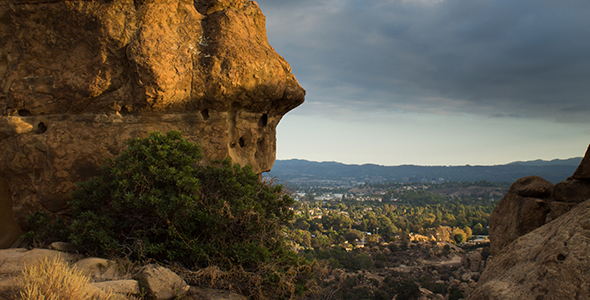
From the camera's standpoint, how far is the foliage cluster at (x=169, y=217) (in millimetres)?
7516

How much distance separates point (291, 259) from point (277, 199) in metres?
1.66

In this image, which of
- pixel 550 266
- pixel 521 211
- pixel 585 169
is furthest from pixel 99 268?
pixel 585 169

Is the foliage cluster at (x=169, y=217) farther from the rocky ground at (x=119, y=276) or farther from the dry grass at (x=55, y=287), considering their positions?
the dry grass at (x=55, y=287)

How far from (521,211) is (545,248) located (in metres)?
3.15

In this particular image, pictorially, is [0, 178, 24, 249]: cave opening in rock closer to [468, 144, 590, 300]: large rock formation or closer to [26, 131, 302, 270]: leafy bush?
[26, 131, 302, 270]: leafy bush

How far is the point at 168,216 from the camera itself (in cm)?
779

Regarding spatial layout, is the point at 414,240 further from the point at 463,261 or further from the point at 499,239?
the point at 499,239

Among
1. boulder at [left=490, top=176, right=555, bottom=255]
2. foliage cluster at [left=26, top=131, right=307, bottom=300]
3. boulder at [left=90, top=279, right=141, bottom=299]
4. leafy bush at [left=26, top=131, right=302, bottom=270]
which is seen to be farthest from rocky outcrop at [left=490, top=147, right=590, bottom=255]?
boulder at [left=90, top=279, right=141, bottom=299]

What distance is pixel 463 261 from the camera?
3941 cm

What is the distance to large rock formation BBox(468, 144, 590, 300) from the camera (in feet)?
15.5

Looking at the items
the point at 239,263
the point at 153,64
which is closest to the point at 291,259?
the point at 239,263

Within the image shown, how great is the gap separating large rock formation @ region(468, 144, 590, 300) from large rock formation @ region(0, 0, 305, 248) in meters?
7.60

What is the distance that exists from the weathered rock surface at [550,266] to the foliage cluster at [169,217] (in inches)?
175

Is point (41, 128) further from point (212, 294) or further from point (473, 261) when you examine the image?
point (473, 261)
